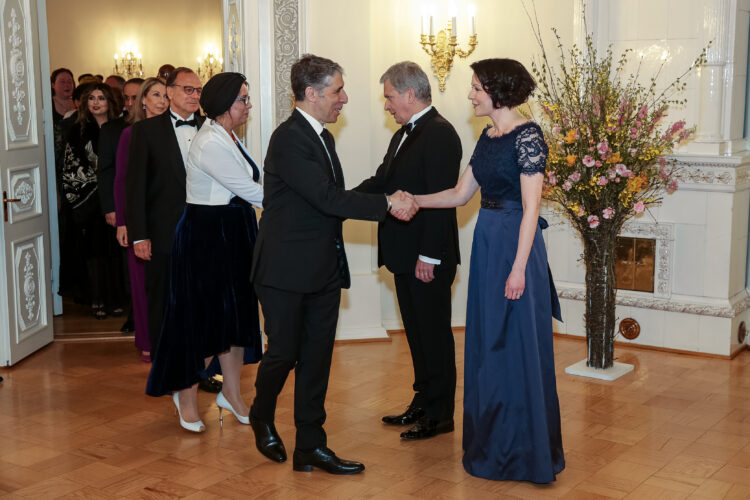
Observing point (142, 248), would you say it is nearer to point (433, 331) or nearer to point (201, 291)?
point (201, 291)

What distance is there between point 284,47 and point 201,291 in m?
2.38

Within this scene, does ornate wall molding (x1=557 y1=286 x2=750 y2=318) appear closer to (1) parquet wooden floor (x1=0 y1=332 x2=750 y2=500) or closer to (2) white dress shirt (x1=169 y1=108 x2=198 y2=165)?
(1) parquet wooden floor (x1=0 y1=332 x2=750 y2=500)

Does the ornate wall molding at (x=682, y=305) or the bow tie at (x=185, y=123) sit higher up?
the bow tie at (x=185, y=123)

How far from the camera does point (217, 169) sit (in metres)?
4.01

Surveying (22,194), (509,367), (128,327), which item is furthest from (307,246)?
(128,327)

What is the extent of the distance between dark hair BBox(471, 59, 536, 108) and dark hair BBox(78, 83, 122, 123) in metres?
3.92

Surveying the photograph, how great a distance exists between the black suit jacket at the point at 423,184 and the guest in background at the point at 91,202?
322cm

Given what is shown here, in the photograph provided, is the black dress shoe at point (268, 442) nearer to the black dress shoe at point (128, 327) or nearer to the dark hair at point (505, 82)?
the dark hair at point (505, 82)

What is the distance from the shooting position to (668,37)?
5840 mm

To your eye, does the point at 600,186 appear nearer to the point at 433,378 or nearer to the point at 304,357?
the point at 433,378

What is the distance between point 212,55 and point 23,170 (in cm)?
684

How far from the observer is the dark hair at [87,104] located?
6.73 m

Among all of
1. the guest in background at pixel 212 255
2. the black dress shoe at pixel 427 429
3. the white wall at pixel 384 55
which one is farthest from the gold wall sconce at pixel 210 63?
the black dress shoe at pixel 427 429

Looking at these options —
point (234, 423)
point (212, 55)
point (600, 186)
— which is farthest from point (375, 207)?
point (212, 55)
